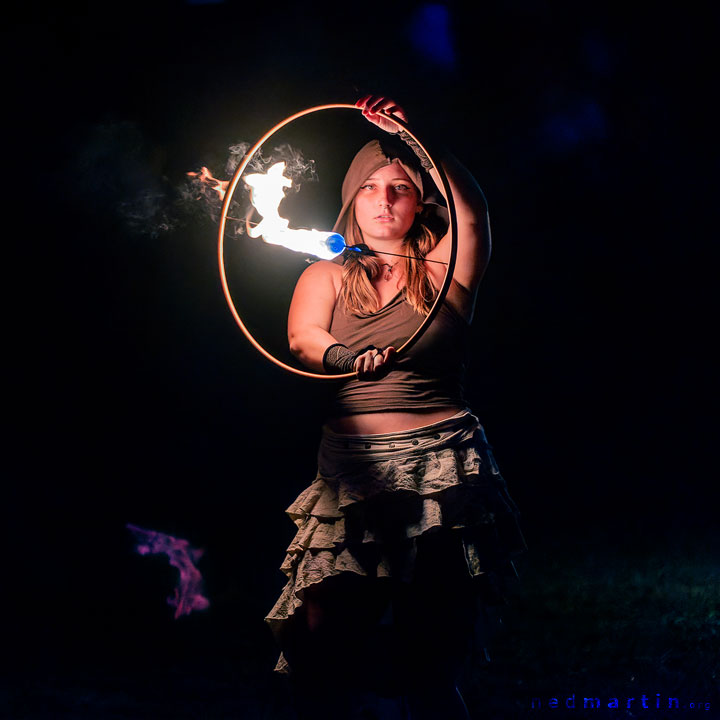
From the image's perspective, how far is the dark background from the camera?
3383mm

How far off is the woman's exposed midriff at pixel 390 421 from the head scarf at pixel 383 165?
0.73m

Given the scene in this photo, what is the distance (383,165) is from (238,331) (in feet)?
4.05

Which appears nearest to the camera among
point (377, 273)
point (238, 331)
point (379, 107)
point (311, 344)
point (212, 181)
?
point (379, 107)

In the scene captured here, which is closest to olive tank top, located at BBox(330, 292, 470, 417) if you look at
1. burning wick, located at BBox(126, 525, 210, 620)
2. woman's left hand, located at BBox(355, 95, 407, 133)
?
woman's left hand, located at BBox(355, 95, 407, 133)

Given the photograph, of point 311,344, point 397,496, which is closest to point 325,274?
point 311,344

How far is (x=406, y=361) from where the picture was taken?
2.63 meters

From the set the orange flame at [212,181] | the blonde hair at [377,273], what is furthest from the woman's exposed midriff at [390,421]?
the orange flame at [212,181]

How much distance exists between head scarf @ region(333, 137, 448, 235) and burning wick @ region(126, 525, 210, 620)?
180 cm

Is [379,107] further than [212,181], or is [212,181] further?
[212,181]

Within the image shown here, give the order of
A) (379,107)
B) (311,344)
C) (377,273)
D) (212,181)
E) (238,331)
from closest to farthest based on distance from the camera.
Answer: (379,107), (311,344), (377,273), (212,181), (238,331)

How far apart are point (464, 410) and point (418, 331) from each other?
0.42 m

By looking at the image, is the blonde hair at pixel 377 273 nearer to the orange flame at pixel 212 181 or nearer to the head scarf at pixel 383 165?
the head scarf at pixel 383 165

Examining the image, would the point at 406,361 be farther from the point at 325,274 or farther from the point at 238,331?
the point at 238,331

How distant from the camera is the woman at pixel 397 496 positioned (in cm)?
247
